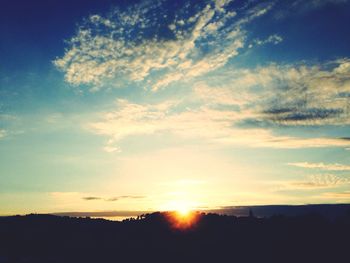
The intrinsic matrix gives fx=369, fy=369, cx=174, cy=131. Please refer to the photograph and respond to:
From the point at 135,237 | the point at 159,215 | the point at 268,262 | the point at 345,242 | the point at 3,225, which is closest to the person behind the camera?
the point at 268,262

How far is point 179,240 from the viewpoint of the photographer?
37219 mm

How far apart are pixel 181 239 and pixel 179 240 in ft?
0.99

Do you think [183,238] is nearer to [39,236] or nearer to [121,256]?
[121,256]

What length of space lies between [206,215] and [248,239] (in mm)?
8324

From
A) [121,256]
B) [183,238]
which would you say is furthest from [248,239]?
[121,256]

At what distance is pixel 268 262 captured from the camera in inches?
1283

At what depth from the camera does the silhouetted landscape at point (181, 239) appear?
1324 inches

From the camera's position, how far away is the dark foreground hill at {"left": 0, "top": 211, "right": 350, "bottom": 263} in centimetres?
3359

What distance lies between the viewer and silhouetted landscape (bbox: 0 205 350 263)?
110 feet

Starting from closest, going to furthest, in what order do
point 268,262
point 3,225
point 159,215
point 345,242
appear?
point 268,262 → point 345,242 → point 3,225 → point 159,215

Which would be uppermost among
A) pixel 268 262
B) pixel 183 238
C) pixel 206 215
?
pixel 206 215

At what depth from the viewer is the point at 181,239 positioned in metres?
37.4

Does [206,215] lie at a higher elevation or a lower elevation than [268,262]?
higher

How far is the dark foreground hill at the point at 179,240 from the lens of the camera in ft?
110
